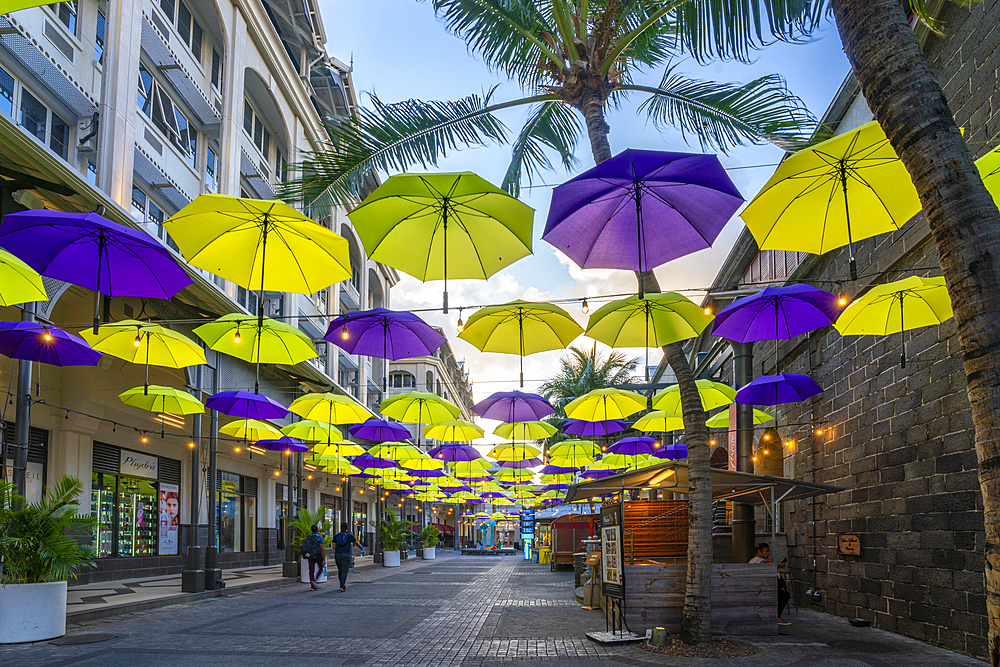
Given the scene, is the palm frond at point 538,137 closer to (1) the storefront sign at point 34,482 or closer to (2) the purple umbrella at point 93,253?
(2) the purple umbrella at point 93,253

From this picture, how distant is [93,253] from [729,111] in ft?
31.0

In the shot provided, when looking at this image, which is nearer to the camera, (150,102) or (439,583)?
(150,102)

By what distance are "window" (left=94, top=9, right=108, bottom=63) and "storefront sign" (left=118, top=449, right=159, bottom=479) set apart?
10.8m

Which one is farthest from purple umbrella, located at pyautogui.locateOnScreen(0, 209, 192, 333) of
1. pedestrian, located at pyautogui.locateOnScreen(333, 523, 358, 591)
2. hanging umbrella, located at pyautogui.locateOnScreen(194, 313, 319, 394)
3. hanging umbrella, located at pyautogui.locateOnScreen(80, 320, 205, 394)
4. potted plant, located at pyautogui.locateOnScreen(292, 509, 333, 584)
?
potted plant, located at pyautogui.locateOnScreen(292, 509, 333, 584)

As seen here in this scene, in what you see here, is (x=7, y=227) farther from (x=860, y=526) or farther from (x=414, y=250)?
(x=860, y=526)

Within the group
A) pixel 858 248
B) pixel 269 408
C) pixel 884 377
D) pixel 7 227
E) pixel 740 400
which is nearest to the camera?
pixel 7 227

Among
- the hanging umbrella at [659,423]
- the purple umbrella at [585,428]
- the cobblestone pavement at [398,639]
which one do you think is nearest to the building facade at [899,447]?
the cobblestone pavement at [398,639]

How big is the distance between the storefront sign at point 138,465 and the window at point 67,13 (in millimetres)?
11460

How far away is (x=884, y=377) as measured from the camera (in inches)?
489

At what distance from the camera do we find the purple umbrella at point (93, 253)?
9859 millimetres

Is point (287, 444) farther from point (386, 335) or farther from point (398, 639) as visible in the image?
point (398, 639)

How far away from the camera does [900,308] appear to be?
1047 cm

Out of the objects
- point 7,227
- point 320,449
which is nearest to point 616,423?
point 320,449

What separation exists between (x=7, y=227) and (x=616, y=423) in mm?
19987
